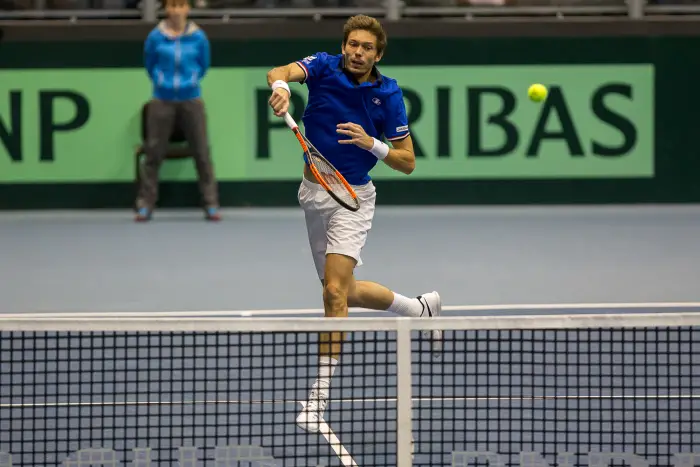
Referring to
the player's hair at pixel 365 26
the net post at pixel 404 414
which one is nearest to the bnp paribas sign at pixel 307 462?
the net post at pixel 404 414

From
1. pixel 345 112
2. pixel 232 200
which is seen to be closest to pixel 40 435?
pixel 345 112

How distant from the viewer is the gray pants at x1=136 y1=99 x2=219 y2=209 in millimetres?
10492

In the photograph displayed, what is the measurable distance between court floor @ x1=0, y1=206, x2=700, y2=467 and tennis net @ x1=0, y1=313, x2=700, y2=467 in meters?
0.03

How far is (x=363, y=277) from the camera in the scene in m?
7.91

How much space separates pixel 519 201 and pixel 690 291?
409cm

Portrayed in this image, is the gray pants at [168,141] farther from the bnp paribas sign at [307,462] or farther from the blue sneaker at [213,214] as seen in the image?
the bnp paribas sign at [307,462]

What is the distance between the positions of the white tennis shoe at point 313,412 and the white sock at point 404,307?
1.44 m

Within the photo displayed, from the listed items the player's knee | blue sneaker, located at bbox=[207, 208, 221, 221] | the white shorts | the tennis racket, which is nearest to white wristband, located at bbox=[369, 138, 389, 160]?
the tennis racket

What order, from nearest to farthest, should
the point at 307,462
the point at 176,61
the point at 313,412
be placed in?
1. the point at 307,462
2. the point at 313,412
3. the point at 176,61

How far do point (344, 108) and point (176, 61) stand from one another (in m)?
5.73

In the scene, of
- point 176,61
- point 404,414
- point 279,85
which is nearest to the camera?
point 404,414

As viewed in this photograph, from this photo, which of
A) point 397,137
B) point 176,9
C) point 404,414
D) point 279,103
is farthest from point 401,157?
point 176,9

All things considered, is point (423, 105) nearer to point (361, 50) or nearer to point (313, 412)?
point (361, 50)

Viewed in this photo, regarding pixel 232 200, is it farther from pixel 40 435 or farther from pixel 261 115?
pixel 40 435
